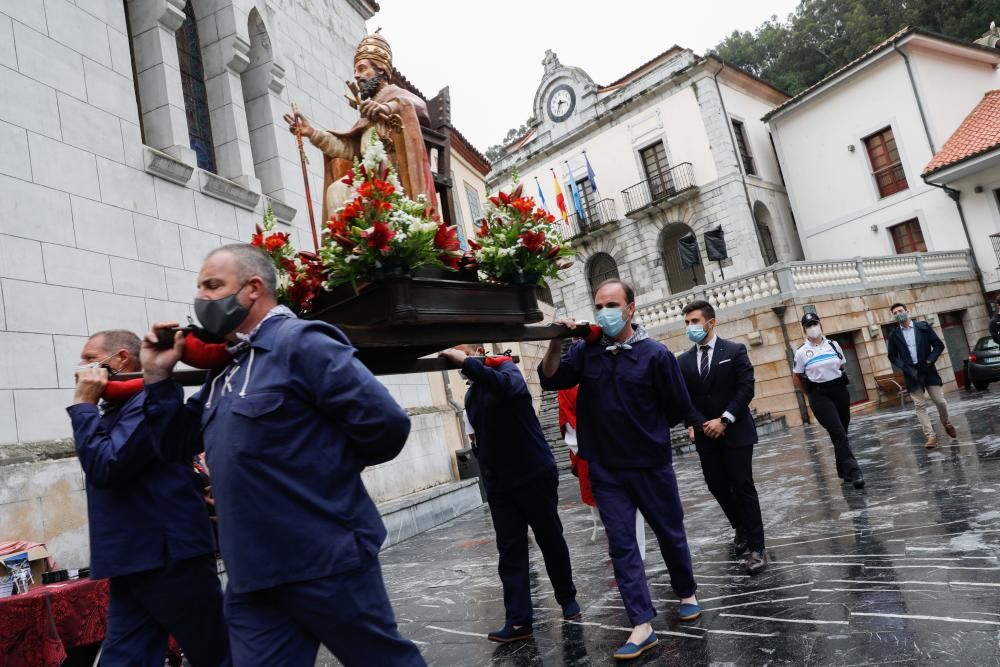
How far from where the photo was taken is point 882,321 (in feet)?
72.1

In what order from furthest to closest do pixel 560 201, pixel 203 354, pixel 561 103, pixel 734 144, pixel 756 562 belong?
1. pixel 561 103
2. pixel 560 201
3. pixel 734 144
4. pixel 756 562
5. pixel 203 354

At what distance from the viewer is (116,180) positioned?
7.96 meters

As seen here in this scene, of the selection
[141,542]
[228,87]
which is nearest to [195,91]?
[228,87]

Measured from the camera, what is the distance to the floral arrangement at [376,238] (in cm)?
360

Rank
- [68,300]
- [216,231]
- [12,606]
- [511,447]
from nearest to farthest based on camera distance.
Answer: [12,606] < [511,447] < [68,300] < [216,231]

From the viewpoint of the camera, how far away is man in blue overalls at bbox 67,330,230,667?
10.2 feet

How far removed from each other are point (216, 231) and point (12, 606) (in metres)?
5.94

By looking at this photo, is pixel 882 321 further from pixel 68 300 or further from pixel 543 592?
pixel 68 300

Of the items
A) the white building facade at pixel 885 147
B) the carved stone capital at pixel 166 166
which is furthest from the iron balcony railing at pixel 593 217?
the carved stone capital at pixel 166 166

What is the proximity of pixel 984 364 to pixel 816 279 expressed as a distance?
4.59m

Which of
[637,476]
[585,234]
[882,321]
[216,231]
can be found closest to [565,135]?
[585,234]

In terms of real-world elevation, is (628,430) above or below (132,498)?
below

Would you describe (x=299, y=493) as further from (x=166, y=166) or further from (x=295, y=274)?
(x=166, y=166)

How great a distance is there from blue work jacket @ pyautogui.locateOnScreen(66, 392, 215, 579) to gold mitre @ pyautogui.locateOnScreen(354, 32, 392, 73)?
9.74ft
